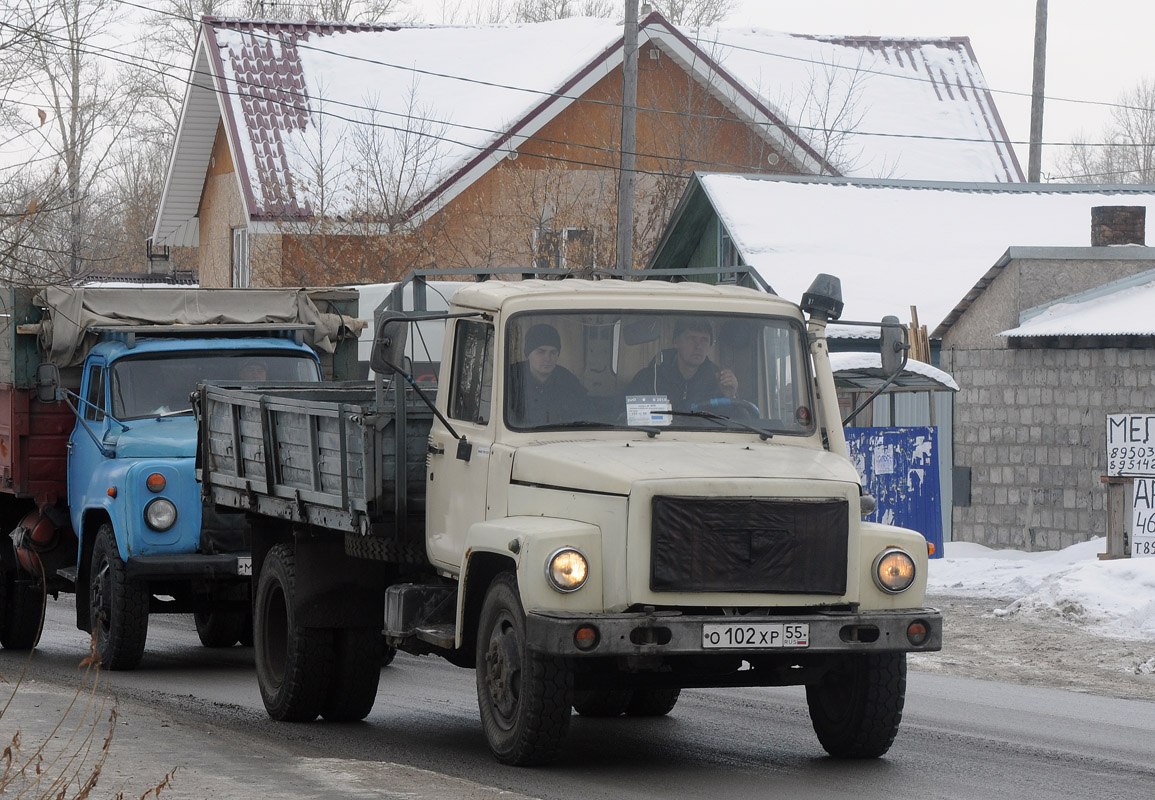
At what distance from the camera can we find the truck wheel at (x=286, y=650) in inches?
397

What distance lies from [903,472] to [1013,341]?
3072 mm

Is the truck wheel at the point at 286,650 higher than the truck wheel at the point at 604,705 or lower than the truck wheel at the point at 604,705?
higher

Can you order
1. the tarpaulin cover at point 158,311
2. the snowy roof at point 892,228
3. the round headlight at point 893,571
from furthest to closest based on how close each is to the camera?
1. the snowy roof at point 892,228
2. the tarpaulin cover at point 158,311
3. the round headlight at point 893,571

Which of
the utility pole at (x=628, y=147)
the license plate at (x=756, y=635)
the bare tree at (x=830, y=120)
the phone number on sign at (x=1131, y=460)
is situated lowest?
the license plate at (x=756, y=635)

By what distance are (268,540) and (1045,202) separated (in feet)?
68.8

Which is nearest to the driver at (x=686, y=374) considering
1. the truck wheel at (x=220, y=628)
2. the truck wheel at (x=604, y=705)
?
the truck wheel at (x=604, y=705)

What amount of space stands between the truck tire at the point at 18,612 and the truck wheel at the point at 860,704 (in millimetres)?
7539

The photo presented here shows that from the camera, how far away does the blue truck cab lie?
40.9 ft

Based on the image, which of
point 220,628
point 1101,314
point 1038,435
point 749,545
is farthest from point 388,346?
point 1101,314

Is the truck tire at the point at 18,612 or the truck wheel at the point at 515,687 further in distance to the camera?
the truck tire at the point at 18,612

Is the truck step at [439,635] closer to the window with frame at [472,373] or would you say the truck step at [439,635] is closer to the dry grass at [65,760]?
the window with frame at [472,373]

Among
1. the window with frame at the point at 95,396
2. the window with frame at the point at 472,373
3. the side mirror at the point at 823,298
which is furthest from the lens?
the window with frame at the point at 95,396

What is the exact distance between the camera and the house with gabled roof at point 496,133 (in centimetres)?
3331

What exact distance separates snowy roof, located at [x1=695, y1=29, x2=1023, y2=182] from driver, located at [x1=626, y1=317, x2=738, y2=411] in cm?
2847
